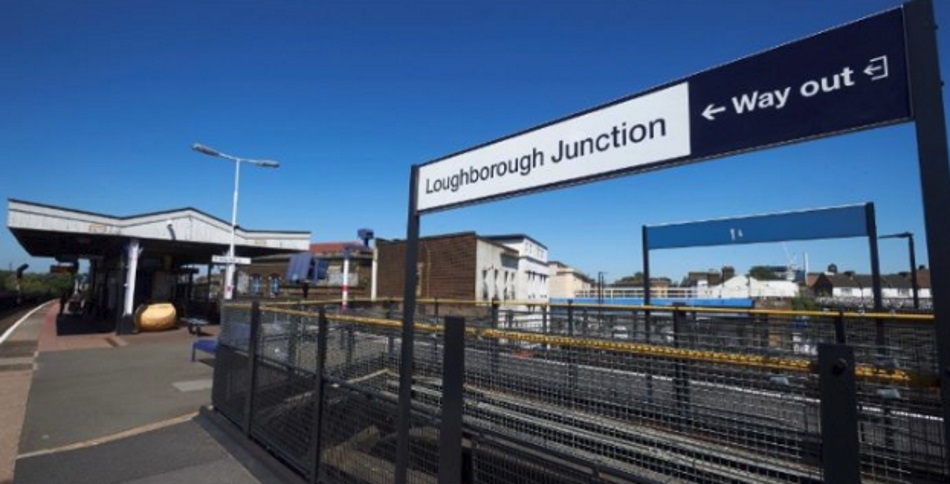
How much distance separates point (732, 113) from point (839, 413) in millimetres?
1143

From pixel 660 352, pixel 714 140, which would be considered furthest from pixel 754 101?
pixel 660 352

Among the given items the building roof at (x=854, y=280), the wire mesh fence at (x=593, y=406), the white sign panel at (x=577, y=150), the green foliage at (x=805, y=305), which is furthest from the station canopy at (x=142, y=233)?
the building roof at (x=854, y=280)

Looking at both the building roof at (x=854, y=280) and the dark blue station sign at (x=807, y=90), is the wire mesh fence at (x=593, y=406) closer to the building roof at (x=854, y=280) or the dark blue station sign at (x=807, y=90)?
the dark blue station sign at (x=807, y=90)

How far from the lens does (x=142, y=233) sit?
21.3m

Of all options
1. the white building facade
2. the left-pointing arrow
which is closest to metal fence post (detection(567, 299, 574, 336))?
the left-pointing arrow

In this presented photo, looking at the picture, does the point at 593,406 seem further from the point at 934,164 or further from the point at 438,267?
the point at 438,267

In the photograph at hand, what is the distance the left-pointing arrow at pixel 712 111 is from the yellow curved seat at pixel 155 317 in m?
25.0

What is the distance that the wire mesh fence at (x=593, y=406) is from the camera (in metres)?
2.11

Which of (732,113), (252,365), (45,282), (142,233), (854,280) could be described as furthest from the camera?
(45,282)

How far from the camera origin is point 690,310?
23.4 feet

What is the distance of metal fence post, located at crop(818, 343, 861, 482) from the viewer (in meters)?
1.67

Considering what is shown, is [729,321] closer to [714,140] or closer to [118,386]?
[714,140]

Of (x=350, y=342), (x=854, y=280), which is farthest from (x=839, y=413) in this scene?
(x=854, y=280)

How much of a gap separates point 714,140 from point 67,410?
10.6 meters
